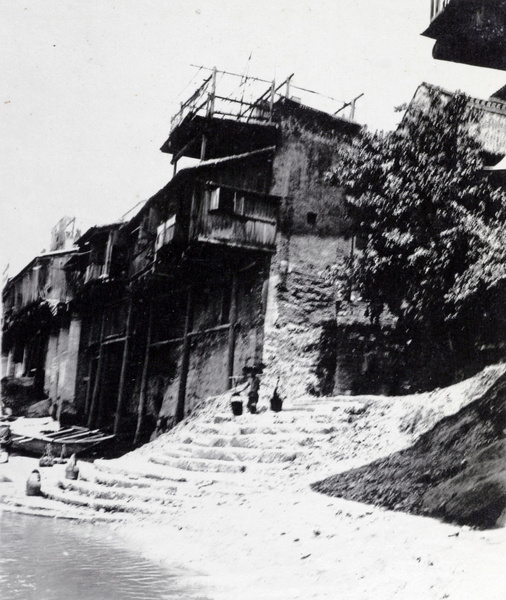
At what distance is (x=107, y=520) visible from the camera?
11.9 meters

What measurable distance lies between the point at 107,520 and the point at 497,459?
22.3 ft

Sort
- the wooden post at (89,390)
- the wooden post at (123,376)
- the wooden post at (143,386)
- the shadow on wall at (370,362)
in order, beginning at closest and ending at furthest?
the shadow on wall at (370,362)
the wooden post at (143,386)
the wooden post at (123,376)
the wooden post at (89,390)

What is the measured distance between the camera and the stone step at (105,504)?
11914 mm

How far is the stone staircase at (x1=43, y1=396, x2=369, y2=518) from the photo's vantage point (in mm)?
12094

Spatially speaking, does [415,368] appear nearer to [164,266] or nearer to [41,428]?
[164,266]

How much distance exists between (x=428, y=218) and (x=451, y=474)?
6360 millimetres

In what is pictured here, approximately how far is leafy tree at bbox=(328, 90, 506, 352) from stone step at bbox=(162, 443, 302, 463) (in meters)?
3.90

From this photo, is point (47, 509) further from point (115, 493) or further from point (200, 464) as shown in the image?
point (200, 464)

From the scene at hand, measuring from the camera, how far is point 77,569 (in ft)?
27.7

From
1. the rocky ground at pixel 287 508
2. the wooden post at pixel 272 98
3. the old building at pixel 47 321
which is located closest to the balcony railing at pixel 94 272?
the old building at pixel 47 321

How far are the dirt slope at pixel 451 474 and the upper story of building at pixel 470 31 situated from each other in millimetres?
5170

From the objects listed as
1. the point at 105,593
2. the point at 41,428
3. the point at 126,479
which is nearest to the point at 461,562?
the point at 105,593

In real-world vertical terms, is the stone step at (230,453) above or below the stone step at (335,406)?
below

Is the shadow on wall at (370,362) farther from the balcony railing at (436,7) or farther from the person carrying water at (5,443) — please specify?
the person carrying water at (5,443)
